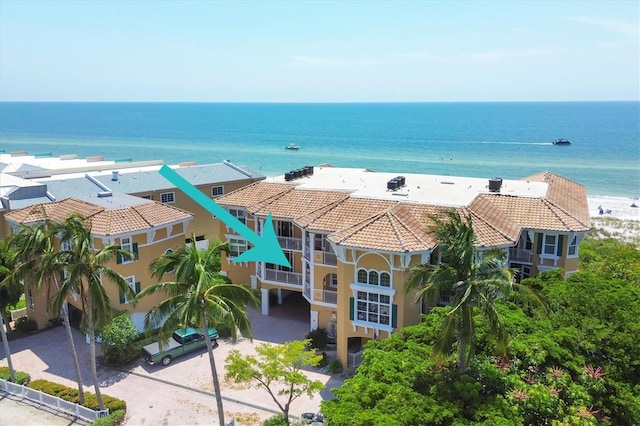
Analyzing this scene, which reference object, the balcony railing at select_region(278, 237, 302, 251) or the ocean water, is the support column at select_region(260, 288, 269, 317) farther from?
the ocean water

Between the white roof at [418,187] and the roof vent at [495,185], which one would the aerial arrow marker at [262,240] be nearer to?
the white roof at [418,187]

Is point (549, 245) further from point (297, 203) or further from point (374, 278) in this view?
point (297, 203)

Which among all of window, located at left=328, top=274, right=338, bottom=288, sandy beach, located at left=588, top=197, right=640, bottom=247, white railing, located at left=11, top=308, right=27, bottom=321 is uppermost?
window, located at left=328, top=274, right=338, bottom=288

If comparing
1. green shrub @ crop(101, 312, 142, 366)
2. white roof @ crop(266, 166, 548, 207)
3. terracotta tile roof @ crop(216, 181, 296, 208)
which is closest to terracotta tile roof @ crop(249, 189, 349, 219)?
terracotta tile roof @ crop(216, 181, 296, 208)

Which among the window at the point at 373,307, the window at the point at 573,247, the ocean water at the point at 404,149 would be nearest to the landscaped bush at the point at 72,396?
the window at the point at 373,307

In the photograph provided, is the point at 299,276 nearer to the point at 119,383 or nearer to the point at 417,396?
the point at 119,383

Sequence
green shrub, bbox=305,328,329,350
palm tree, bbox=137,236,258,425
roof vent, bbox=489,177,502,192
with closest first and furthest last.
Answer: palm tree, bbox=137,236,258,425 → green shrub, bbox=305,328,329,350 → roof vent, bbox=489,177,502,192
